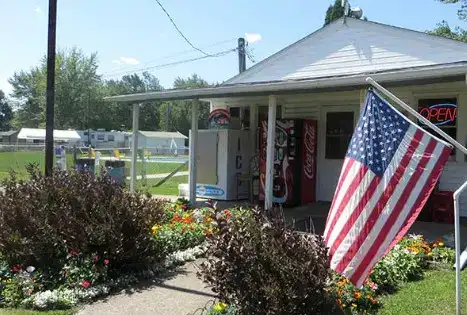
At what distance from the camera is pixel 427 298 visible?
5.18 metres

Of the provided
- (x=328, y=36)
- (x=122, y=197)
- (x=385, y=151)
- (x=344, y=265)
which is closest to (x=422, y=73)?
(x=385, y=151)

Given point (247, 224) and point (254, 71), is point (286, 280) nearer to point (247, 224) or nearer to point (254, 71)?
point (247, 224)

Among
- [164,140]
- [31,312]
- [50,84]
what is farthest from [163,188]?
[164,140]

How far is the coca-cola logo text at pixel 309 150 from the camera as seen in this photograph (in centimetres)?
1157

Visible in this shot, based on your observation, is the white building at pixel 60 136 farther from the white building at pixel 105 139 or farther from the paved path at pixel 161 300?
the paved path at pixel 161 300

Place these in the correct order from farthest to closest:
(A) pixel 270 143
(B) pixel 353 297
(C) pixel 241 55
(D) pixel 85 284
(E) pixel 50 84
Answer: (C) pixel 241 55, (A) pixel 270 143, (E) pixel 50 84, (D) pixel 85 284, (B) pixel 353 297

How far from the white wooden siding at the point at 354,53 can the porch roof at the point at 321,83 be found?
2.68 meters

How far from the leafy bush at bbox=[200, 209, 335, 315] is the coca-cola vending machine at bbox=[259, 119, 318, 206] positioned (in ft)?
22.2

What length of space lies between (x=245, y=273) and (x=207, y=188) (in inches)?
344

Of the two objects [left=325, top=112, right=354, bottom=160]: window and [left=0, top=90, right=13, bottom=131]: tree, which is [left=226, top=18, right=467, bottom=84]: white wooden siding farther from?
[left=0, top=90, right=13, bottom=131]: tree

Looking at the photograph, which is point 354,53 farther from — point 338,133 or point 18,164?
point 18,164

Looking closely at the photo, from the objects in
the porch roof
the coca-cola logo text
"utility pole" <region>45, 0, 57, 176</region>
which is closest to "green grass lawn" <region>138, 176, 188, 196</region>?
the porch roof

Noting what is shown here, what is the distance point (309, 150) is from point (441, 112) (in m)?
3.07

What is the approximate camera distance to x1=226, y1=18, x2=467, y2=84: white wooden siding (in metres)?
11.0
